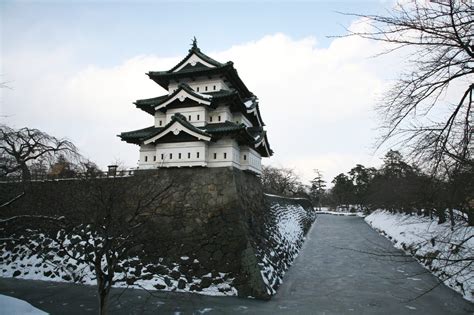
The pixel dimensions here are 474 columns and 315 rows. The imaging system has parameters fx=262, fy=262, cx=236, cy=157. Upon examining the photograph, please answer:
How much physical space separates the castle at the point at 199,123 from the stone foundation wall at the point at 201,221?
0.79 meters

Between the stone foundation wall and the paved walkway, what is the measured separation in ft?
3.42

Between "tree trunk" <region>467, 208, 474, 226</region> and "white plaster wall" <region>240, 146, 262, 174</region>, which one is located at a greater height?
"white plaster wall" <region>240, 146, 262, 174</region>

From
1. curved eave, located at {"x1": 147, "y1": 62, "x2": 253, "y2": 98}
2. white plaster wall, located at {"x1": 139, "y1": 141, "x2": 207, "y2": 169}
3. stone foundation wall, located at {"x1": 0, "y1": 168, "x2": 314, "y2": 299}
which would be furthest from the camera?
curved eave, located at {"x1": 147, "y1": 62, "x2": 253, "y2": 98}

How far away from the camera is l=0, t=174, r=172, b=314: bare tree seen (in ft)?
19.2

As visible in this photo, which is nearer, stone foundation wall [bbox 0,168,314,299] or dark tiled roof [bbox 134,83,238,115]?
stone foundation wall [bbox 0,168,314,299]

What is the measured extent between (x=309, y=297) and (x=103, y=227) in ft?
25.5

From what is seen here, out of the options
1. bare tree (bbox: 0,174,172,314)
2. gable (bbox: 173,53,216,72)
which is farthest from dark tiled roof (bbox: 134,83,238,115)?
bare tree (bbox: 0,174,172,314)

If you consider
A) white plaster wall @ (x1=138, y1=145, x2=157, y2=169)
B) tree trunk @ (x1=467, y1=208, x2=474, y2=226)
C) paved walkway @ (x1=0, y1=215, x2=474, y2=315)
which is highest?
white plaster wall @ (x1=138, y1=145, x2=157, y2=169)

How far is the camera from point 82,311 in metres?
8.65

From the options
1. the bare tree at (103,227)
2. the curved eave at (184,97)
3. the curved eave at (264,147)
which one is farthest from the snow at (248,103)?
the bare tree at (103,227)

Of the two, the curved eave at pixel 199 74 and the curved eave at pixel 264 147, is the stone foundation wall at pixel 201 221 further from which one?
the curved eave at pixel 199 74

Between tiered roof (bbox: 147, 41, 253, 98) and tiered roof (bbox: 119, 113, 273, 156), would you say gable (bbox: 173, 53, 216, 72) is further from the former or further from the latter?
tiered roof (bbox: 119, 113, 273, 156)

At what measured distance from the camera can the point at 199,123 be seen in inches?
528

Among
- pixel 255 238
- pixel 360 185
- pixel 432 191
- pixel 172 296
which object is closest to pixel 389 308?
pixel 255 238
